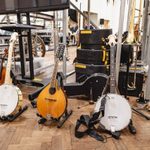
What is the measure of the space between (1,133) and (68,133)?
0.60 metres

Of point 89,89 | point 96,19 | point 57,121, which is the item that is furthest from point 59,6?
point 96,19

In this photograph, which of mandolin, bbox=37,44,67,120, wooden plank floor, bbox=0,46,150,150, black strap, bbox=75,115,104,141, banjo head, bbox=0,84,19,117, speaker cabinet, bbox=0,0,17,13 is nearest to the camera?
wooden plank floor, bbox=0,46,150,150

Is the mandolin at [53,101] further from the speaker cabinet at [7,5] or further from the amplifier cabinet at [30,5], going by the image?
the speaker cabinet at [7,5]

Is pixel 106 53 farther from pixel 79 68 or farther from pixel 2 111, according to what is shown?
pixel 2 111

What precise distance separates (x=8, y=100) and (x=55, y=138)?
2.06ft

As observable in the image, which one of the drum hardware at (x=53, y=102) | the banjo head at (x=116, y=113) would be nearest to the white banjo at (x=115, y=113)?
the banjo head at (x=116, y=113)

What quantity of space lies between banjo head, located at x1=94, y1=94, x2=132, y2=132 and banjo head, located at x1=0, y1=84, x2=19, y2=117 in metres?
0.90

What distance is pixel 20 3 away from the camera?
266 centimetres

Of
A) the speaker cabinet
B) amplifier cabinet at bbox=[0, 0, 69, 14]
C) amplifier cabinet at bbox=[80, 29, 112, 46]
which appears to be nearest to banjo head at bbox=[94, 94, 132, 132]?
amplifier cabinet at bbox=[80, 29, 112, 46]

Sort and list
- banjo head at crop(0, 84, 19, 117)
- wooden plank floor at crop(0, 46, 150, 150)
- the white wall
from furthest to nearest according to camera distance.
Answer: the white wall
banjo head at crop(0, 84, 19, 117)
wooden plank floor at crop(0, 46, 150, 150)

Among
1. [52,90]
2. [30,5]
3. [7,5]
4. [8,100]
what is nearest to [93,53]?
[52,90]

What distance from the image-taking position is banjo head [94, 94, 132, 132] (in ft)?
5.24

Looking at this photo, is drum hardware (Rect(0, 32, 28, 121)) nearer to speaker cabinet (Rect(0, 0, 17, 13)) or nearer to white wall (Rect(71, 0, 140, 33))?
speaker cabinet (Rect(0, 0, 17, 13))

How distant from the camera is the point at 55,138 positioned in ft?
5.16
